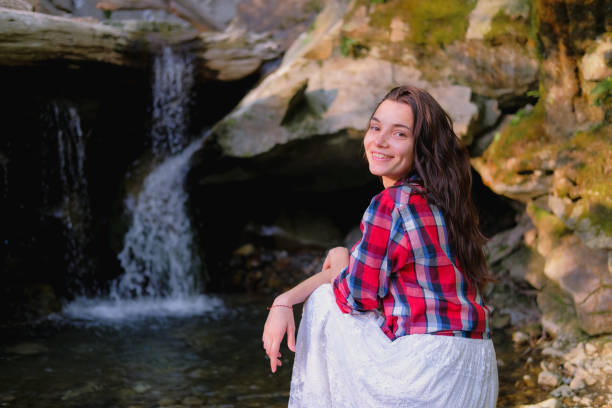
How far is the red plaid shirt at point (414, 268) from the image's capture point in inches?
78.1

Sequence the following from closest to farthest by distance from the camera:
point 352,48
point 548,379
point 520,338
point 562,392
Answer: point 562,392 < point 548,379 < point 520,338 < point 352,48

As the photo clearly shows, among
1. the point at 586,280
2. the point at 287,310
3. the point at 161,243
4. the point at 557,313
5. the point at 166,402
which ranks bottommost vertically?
the point at 166,402

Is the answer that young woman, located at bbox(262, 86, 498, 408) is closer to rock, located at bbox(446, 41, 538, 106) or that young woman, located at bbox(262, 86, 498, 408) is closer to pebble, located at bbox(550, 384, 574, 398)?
pebble, located at bbox(550, 384, 574, 398)

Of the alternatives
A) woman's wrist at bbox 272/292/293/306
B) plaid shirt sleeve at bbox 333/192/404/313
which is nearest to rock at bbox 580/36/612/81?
plaid shirt sleeve at bbox 333/192/404/313

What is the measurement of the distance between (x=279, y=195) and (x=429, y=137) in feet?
22.1

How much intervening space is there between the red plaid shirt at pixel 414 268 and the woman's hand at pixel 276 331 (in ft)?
1.30

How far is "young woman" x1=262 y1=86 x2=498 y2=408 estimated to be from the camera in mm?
1990

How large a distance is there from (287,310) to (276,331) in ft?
0.35

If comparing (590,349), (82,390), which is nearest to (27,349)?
(82,390)

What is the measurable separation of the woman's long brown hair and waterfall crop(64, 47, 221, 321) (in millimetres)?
5435

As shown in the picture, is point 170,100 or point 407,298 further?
point 170,100

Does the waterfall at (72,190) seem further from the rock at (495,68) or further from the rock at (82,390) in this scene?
the rock at (495,68)

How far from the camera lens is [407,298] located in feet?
6.70

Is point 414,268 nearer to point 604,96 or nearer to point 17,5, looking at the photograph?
point 604,96
